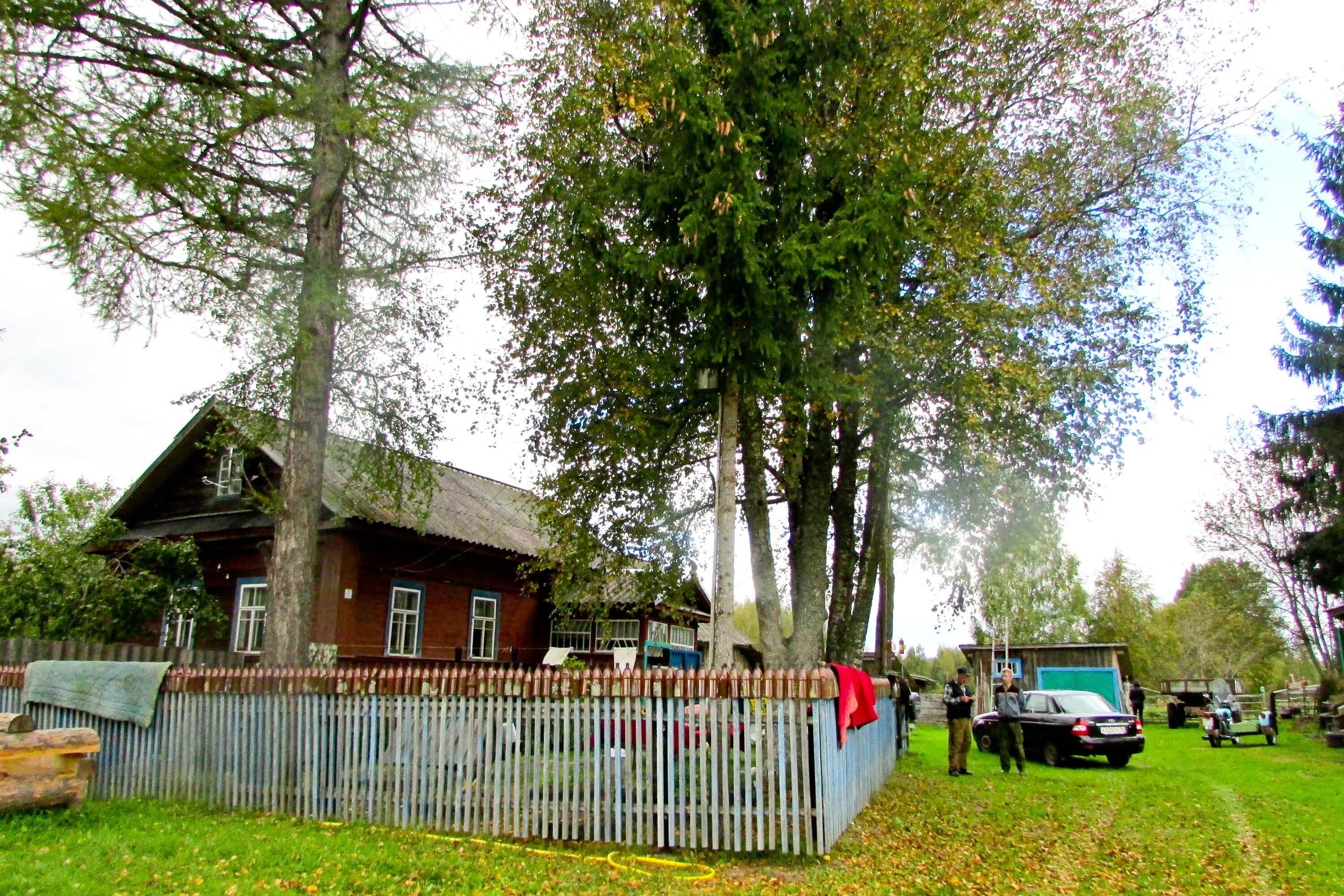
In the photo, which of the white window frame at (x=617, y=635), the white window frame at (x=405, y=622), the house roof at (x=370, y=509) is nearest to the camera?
the house roof at (x=370, y=509)

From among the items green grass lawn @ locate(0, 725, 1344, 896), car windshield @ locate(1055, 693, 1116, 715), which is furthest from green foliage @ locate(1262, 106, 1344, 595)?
green grass lawn @ locate(0, 725, 1344, 896)

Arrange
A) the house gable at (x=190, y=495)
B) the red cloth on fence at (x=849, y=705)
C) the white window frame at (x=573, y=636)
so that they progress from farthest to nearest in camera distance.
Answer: the white window frame at (x=573, y=636) → the house gable at (x=190, y=495) → the red cloth on fence at (x=849, y=705)

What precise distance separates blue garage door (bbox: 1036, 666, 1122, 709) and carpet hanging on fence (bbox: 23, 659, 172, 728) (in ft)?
82.0

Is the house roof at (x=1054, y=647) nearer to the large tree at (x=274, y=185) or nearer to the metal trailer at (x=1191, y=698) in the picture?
the metal trailer at (x=1191, y=698)

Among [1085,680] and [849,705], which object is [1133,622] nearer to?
[1085,680]

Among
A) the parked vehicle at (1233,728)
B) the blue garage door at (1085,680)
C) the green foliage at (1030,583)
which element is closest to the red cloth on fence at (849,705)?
the green foliage at (1030,583)

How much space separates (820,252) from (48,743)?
948 cm

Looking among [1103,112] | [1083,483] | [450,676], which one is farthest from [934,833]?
[1103,112]

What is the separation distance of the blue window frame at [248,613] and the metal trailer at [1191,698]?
28365 millimetres

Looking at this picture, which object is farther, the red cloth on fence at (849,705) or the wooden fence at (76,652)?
the wooden fence at (76,652)

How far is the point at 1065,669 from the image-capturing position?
97.3ft

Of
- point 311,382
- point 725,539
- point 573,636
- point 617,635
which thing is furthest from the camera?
point 617,635

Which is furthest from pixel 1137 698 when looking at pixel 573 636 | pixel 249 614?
pixel 249 614

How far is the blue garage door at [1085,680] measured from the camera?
92.8 feet
